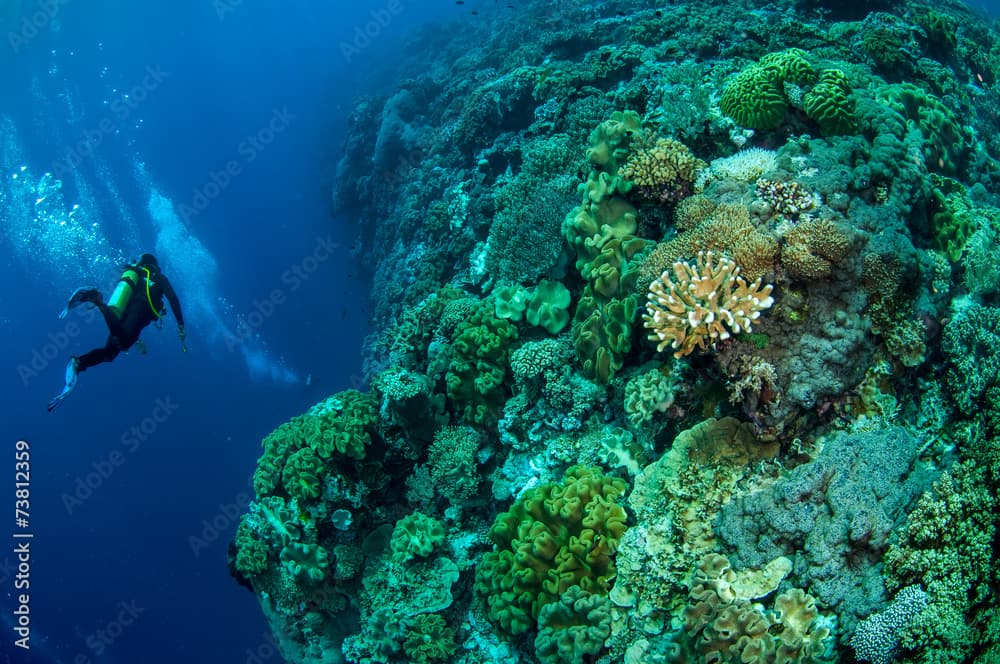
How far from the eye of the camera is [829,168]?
4914 mm

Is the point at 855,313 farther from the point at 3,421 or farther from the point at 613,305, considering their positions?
the point at 3,421

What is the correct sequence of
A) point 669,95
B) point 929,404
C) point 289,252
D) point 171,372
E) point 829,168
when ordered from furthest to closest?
point 171,372
point 289,252
point 669,95
point 829,168
point 929,404

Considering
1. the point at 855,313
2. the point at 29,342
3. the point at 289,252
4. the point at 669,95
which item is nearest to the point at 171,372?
the point at 289,252

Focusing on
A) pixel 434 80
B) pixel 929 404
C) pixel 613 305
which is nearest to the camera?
pixel 929 404

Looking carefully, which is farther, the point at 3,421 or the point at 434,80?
the point at 3,421

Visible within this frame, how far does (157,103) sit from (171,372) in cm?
3185
